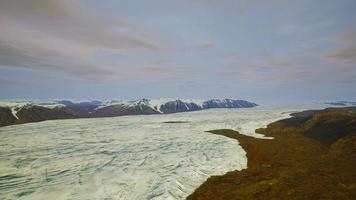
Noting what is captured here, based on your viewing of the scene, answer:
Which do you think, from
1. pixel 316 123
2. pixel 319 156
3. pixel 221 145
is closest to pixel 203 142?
pixel 221 145

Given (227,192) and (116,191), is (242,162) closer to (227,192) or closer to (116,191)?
(227,192)

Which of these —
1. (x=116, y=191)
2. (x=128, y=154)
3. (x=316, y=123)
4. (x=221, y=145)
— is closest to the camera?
(x=116, y=191)

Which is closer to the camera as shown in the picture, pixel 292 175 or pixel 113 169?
pixel 292 175

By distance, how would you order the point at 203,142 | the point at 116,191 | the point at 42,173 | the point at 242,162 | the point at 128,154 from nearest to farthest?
the point at 116,191 → the point at 42,173 → the point at 242,162 → the point at 128,154 → the point at 203,142

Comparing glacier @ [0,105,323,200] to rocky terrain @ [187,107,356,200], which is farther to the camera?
glacier @ [0,105,323,200]

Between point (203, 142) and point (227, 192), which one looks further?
point (203, 142)

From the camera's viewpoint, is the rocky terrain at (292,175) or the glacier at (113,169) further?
the glacier at (113,169)

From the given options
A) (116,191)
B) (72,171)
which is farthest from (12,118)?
(116,191)

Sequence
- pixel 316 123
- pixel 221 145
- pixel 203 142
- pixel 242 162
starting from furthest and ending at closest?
pixel 316 123
pixel 203 142
pixel 221 145
pixel 242 162

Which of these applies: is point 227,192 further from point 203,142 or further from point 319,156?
point 203,142
